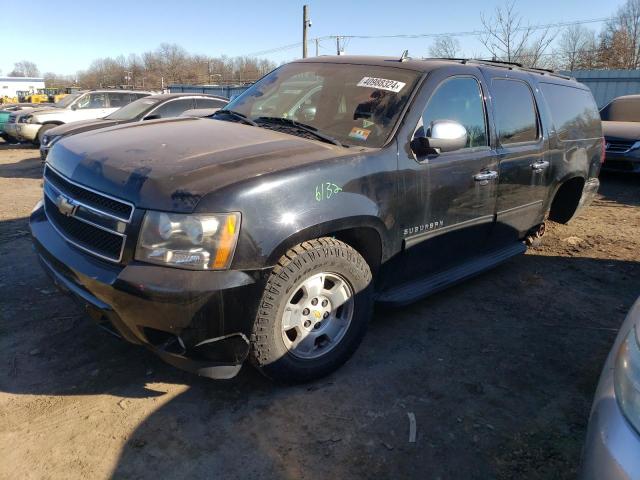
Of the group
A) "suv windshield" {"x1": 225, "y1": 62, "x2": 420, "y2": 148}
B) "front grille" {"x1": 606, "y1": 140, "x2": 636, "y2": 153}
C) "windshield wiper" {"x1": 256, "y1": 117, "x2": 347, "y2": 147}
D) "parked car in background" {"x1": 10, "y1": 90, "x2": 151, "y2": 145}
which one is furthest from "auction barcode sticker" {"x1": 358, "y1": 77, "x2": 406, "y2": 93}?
"parked car in background" {"x1": 10, "y1": 90, "x2": 151, "y2": 145}

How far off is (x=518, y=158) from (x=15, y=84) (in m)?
101

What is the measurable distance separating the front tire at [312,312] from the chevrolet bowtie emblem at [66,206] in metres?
1.16

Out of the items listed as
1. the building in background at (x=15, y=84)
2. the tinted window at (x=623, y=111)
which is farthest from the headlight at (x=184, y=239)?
the building in background at (x=15, y=84)

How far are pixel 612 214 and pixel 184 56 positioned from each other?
91097mm

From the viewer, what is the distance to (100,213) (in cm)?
248

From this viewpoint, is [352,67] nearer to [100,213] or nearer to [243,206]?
[243,206]

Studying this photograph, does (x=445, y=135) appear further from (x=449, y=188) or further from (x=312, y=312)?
(x=312, y=312)

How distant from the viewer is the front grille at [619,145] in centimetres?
940

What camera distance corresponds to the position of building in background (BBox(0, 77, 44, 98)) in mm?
82000

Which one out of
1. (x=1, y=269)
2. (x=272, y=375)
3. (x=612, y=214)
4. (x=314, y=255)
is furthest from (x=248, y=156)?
(x=612, y=214)

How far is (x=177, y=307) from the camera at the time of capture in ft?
7.44

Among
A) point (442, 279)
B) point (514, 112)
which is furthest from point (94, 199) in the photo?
point (514, 112)

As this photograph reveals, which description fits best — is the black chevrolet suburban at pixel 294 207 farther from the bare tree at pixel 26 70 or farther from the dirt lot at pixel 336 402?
the bare tree at pixel 26 70

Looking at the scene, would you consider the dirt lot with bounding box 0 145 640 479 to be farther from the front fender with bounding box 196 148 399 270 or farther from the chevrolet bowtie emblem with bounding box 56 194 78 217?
the chevrolet bowtie emblem with bounding box 56 194 78 217
